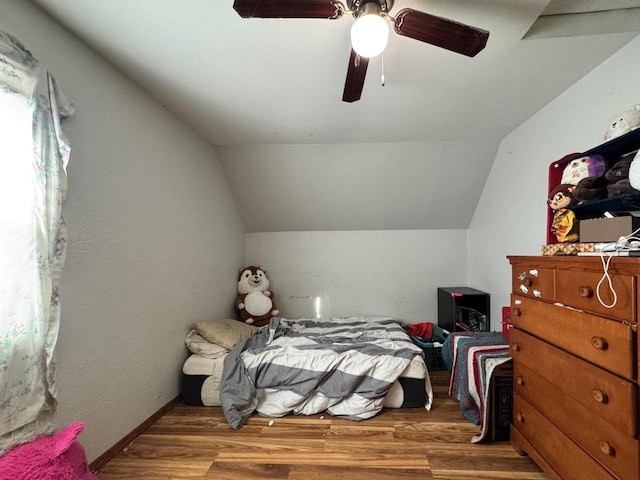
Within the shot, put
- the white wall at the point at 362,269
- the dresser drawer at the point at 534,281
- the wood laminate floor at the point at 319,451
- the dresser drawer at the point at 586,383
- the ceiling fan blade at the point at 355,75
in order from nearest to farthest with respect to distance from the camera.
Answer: the dresser drawer at the point at 586,383 < the ceiling fan blade at the point at 355,75 < the dresser drawer at the point at 534,281 < the wood laminate floor at the point at 319,451 < the white wall at the point at 362,269

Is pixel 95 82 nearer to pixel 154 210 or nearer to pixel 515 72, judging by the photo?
pixel 154 210

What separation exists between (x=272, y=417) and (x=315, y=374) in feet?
1.41

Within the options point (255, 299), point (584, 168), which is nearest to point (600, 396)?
point (584, 168)

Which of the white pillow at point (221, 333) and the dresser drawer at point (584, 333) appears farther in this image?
the white pillow at point (221, 333)

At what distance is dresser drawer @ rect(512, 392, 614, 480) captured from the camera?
3.65 feet

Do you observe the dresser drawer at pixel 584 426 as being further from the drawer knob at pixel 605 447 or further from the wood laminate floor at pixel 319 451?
the wood laminate floor at pixel 319 451

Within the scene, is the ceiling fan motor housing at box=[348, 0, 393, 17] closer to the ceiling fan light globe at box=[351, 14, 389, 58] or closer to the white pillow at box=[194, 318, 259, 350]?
the ceiling fan light globe at box=[351, 14, 389, 58]

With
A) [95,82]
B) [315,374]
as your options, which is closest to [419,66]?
[95,82]

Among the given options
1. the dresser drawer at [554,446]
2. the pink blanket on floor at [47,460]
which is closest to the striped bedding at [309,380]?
the dresser drawer at [554,446]

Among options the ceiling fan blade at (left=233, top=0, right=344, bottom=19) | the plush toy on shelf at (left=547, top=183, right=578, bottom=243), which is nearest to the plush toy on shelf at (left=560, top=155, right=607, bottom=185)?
the plush toy on shelf at (left=547, top=183, right=578, bottom=243)

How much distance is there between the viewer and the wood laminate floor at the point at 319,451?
150 centimetres

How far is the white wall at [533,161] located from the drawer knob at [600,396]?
1.22 meters

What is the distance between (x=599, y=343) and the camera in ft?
3.43

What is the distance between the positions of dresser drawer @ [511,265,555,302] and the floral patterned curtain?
2212 millimetres
